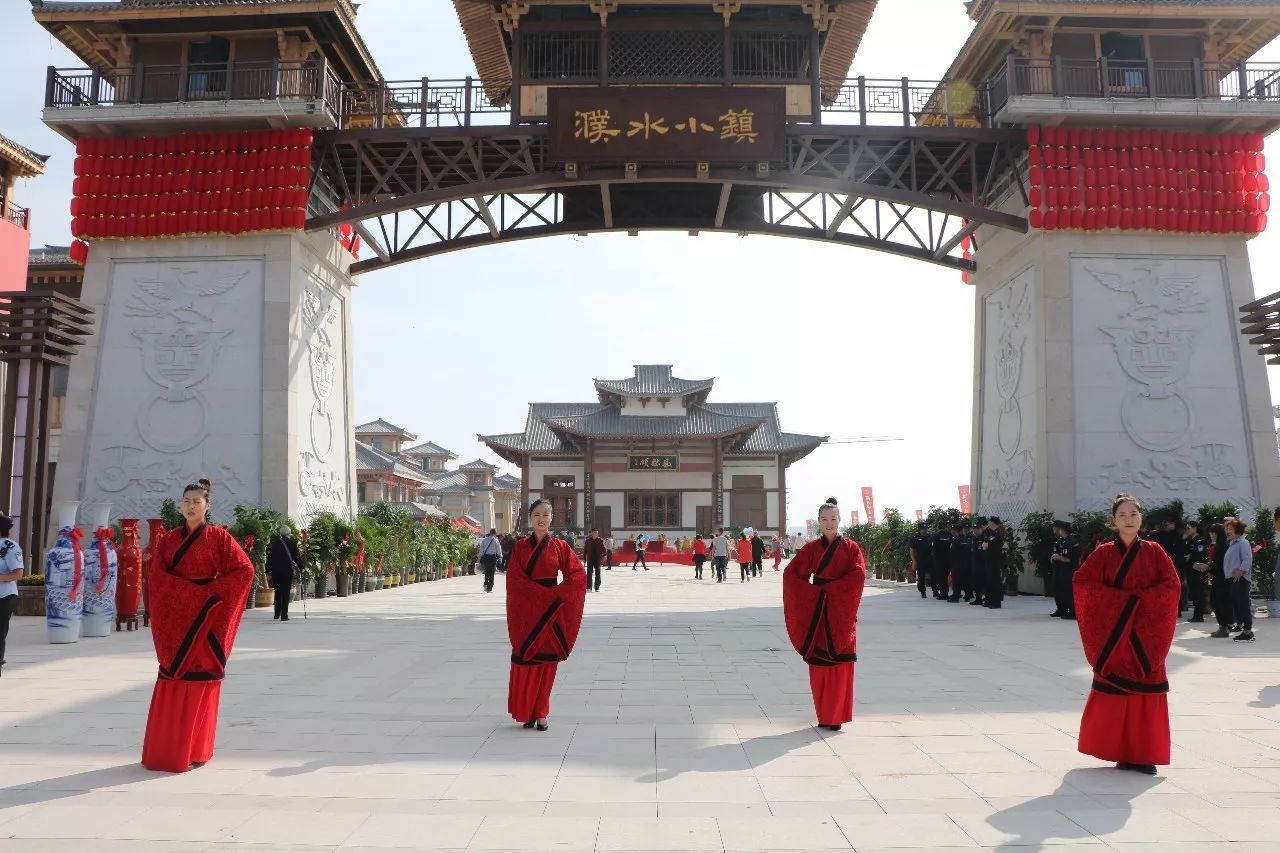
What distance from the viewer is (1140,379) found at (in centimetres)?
1458

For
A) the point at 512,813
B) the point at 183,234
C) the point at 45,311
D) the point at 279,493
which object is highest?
the point at 183,234

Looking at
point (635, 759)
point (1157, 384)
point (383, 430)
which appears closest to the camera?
point (635, 759)

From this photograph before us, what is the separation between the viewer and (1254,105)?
14.5 meters

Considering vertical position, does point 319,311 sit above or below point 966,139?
below

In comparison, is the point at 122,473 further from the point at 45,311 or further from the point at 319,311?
the point at 319,311

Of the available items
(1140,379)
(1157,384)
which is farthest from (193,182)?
(1157,384)

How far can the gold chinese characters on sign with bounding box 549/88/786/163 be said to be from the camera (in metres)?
15.0

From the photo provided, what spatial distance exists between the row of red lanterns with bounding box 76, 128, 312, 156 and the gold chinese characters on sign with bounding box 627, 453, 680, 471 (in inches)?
974

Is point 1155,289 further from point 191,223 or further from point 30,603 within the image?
point 30,603

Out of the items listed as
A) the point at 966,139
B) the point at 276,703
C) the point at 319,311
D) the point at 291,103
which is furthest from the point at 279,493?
the point at 966,139

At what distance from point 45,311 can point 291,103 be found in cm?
457

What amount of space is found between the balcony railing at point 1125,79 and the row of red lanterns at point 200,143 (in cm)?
1091

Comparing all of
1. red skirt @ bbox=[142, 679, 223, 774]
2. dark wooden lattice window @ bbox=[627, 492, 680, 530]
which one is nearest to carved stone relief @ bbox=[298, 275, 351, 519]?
red skirt @ bbox=[142, 679, 223, 774]

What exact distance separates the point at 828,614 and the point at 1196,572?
788 cm
